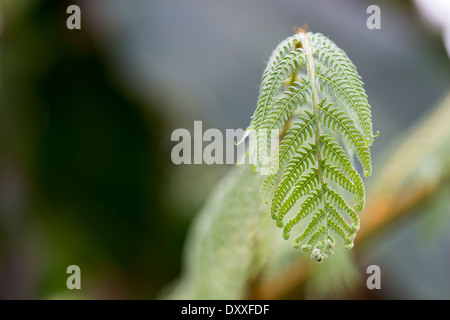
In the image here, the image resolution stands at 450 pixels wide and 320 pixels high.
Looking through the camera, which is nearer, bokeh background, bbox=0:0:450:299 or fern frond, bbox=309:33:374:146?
fern frond, bbox=309:33:374:146

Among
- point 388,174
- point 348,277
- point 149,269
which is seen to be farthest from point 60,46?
point 348,277

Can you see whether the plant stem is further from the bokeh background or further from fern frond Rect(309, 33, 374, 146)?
the bokeh background

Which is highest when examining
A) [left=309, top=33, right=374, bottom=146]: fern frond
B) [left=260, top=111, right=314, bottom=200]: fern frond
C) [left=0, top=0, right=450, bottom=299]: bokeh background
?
[left=0, top=0, right=450, bottom=299]: bokeh background

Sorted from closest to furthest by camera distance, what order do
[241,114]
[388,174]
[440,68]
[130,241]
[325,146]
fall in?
[325,146] < [388,174] < [241,114] < [440,68] < [130,241]

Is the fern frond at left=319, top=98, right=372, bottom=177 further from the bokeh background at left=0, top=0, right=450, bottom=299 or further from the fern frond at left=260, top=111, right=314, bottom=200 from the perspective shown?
the bokeh background at left=0, top=0, right=450, bottom=299

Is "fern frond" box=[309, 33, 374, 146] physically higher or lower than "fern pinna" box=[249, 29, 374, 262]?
higher

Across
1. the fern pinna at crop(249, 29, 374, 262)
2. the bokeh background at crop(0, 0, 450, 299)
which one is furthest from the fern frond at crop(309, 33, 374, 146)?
the bokeh background at crop(0, 0, 450, 299)

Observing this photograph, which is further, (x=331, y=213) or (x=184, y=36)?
(x=184, y=36)

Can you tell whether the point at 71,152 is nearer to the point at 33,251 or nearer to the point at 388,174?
the point at 33,251

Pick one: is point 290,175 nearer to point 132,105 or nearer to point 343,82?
point 343,82
